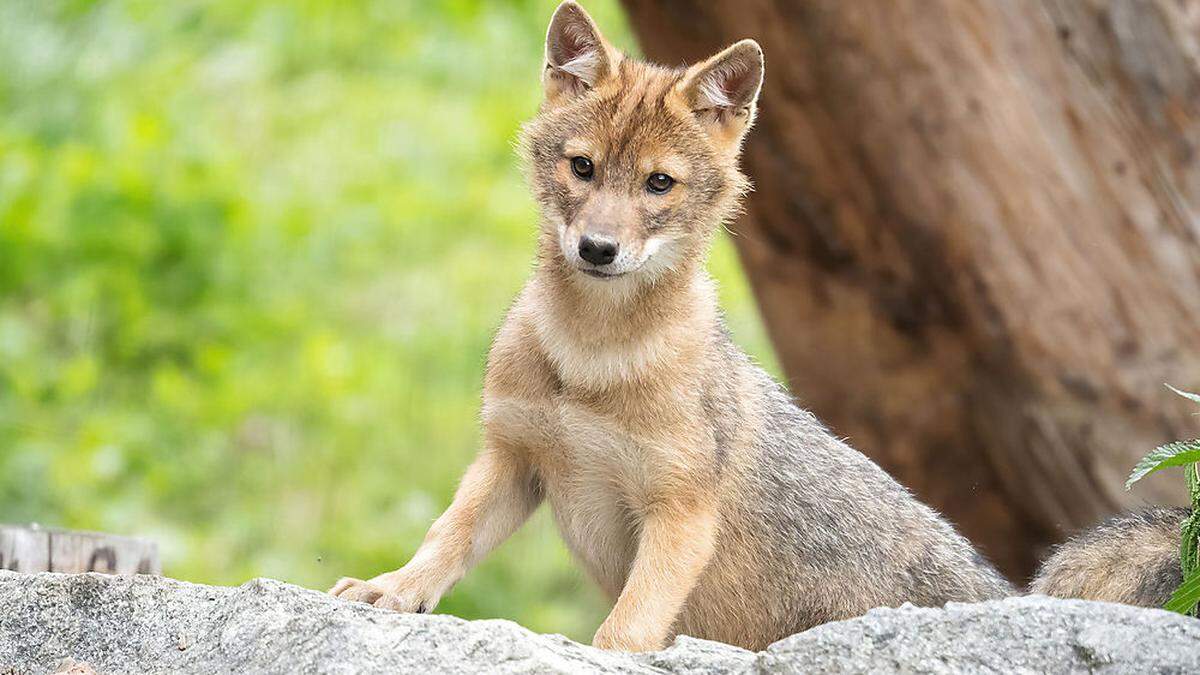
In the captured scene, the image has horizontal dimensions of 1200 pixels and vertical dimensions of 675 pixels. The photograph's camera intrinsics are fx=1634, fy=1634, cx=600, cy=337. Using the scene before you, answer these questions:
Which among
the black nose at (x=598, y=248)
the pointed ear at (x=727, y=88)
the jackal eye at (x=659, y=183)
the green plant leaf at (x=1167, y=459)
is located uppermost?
the pointed ear at (x=727, y=88)

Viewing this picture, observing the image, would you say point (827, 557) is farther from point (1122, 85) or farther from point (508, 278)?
point (508, 278)

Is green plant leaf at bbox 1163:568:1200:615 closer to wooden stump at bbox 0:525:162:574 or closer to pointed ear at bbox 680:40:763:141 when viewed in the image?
pointed ear at bbox 680:40:763:141

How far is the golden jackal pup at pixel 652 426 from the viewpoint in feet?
18.8

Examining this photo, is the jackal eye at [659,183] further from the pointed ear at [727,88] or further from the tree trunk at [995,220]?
the tree trunk at [995,220]

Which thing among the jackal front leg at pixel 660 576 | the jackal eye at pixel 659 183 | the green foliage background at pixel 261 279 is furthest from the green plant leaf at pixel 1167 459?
the green foliage background at pixel 261 279

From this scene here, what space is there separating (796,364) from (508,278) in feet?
17.4

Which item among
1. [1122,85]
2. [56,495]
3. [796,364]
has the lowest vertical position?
[56,495]

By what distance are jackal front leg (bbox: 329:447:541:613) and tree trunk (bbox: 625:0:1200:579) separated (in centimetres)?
374

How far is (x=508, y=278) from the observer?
1502cm

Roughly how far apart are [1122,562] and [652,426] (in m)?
1.73

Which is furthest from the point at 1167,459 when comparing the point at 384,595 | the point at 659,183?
the point at 384,595

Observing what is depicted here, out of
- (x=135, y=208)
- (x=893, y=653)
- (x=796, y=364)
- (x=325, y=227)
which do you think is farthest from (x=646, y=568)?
(x=325, y=227)

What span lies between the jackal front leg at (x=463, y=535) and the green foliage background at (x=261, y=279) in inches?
201

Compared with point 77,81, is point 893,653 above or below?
below
